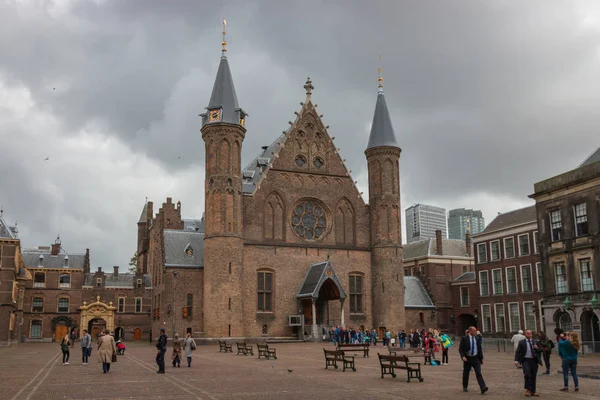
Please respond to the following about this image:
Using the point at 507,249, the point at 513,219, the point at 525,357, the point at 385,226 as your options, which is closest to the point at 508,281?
the point at 507,249

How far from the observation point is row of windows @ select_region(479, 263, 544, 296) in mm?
52750

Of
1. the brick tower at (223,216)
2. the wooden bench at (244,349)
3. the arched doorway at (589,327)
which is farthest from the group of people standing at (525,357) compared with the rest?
the brick tower at (223,216)

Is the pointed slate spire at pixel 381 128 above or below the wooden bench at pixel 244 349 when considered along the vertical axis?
above

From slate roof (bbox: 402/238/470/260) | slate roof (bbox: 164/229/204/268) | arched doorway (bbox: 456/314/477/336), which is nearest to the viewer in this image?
slate roof (bbox: 164/229/204/268)

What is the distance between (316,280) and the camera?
4972 centimetres

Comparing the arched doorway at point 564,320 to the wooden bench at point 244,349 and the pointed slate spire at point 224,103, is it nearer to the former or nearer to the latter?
the wooden bench at point 244,349

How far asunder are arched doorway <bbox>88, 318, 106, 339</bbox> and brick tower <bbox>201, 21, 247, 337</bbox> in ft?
112

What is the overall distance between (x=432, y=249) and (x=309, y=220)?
26900 millimetres

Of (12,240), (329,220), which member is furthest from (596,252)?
(12,240)

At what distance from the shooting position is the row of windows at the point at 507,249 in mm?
53541

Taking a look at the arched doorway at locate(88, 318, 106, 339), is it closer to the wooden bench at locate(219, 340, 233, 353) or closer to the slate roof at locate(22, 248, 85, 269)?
the slate roof at locate(22, 248, 85, 269)

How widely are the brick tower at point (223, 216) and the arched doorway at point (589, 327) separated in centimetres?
2455

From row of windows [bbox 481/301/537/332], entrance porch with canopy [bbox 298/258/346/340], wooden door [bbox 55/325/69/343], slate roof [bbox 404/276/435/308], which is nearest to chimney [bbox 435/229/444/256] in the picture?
slate roof [bbox 404/276/435/308]

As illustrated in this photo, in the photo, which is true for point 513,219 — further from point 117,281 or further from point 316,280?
point 117,281
